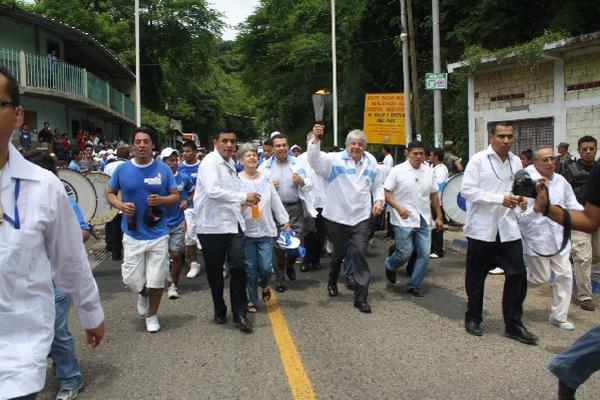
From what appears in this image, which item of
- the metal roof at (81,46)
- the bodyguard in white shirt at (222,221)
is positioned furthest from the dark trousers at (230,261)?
the metal roof at (81,46)

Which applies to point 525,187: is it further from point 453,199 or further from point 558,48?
point 558,48

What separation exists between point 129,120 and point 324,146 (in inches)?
456

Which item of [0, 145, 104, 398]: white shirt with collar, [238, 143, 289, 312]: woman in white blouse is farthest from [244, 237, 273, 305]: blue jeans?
[0, 145, 104, 398]: white shirt with collar

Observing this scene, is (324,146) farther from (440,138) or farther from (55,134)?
(440,138)

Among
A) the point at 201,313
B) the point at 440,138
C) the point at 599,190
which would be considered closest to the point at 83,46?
the point at 440,138

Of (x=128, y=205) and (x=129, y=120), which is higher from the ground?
(x=129, y=120)

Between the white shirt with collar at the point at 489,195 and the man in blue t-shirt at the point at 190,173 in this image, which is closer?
the white shirt with collar at the point at 489,195

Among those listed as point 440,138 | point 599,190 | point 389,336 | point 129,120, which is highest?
point 129,120

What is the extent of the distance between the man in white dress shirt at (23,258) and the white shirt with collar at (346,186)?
4.54 meters

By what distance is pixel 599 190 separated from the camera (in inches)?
118

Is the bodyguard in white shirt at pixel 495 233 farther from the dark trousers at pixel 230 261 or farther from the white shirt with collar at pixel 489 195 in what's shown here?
the dark trousers at pixel 230 261

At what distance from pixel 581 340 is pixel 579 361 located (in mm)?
125

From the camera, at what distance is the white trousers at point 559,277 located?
5.79 m

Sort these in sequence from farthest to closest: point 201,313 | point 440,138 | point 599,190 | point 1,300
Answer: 1. point 440,138
2. point 201,313
3. point 599,190
4. point 1,300
